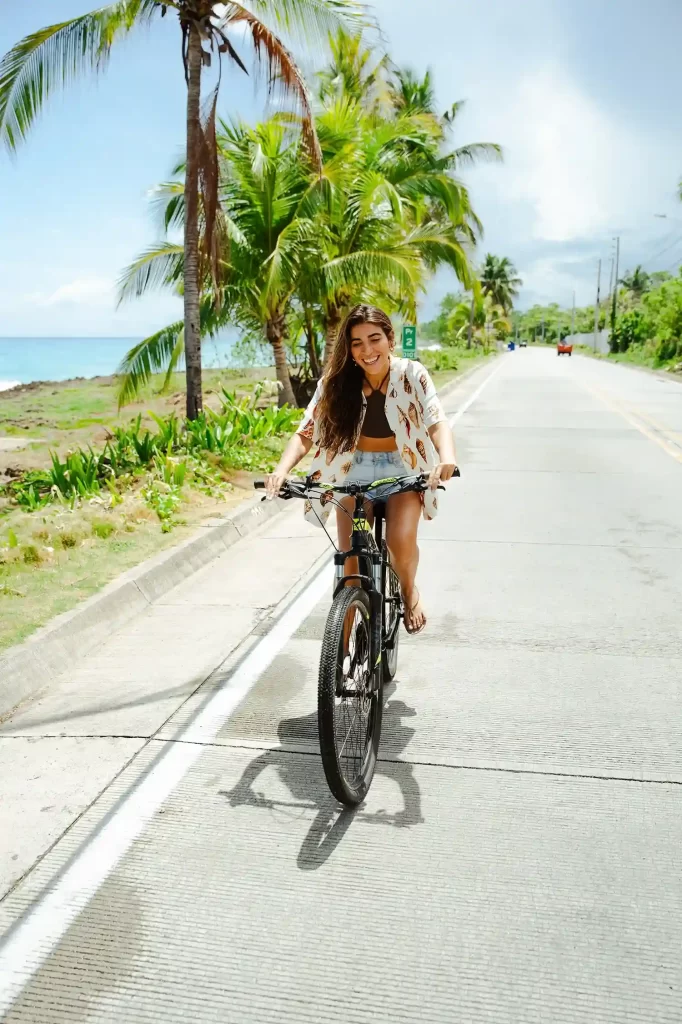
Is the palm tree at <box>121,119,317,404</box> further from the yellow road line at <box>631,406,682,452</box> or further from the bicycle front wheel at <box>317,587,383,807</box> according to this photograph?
the bicycle front wheel at <box>317,587,383,807</box>

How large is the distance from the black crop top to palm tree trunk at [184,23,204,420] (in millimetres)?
9094

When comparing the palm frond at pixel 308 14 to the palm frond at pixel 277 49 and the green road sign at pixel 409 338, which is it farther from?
the green road sign at pixel 409 338

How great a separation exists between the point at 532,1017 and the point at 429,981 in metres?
0.30

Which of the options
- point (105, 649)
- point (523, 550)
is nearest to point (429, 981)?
point (105, 649)

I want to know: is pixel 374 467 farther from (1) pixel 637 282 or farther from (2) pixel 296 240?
(1) pixel 637 282

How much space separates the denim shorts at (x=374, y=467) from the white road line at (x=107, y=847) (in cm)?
130

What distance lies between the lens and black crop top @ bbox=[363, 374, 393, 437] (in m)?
4.20

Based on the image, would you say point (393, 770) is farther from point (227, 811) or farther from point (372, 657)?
point (227, 811)

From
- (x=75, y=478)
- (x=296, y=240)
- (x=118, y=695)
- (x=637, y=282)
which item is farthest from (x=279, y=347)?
(x=637, y=282)

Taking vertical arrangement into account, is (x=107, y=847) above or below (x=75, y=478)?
below

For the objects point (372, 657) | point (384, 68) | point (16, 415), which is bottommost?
point (16, 415)

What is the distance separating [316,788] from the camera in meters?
3.81

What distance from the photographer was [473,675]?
501 centimetres

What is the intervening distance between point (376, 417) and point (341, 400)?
0.19m
